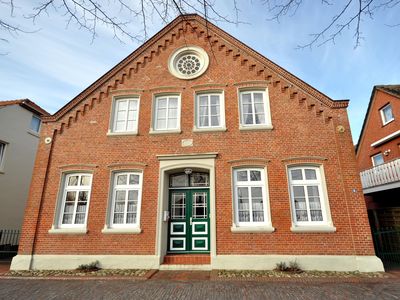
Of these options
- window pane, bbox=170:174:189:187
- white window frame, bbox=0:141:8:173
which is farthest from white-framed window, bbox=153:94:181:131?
white window frame, bbox=0:141:8:173

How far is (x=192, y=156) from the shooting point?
8867 mm

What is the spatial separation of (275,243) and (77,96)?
9834 millimetres

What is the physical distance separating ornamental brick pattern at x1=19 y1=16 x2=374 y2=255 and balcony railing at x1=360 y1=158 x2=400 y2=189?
5.48 m

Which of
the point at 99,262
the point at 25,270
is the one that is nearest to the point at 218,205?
the point at 99,262

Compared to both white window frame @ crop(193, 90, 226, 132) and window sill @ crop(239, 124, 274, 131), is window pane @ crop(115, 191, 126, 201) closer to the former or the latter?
white window frame @ crop(193, 90, 226, 132)

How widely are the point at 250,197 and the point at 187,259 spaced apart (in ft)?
10.1

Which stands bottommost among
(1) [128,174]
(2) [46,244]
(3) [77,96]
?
(2) [46,244]

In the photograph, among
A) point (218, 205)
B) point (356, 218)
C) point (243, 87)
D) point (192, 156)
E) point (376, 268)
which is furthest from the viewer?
point (243, 87)

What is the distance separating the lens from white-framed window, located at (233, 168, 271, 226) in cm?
813

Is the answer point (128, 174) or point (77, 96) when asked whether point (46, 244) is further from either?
point (77, 96)

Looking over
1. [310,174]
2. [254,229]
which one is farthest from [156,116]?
[310,174]

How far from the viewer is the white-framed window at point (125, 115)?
979cm

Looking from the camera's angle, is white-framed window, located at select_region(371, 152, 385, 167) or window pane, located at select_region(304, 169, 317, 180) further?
white-framed window, located at select_region(371, 152, 385, 167)

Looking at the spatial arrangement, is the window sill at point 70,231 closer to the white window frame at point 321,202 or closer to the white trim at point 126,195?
the white trim at point 126,195
